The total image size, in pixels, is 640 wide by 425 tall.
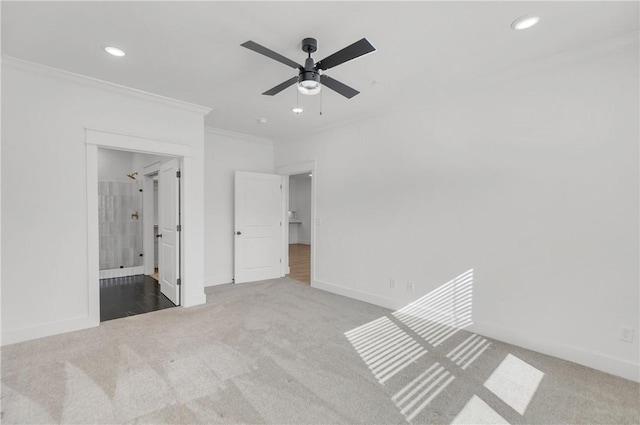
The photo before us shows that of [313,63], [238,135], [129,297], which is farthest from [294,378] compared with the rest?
[238,135]

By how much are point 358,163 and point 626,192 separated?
2883 millimetres

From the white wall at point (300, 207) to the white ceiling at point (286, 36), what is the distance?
7.96 meters

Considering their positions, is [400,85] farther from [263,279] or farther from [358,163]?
[263,279]

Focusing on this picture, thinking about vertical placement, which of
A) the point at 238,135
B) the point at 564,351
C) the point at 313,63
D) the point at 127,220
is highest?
the point at 238,135

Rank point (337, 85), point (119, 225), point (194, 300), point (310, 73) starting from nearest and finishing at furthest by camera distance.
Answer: point (310, 73) < point (337, 85) < point (194, 300) < point (119, 225)

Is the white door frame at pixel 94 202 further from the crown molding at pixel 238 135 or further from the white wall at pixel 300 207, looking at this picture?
the white wall at pixel 300 207

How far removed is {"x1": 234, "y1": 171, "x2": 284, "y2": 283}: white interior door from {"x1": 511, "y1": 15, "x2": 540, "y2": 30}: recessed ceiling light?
4.24 m

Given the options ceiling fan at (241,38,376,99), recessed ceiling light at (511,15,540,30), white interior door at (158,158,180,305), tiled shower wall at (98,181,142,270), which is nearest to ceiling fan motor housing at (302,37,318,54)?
ceiling fan at (241,38,376,99)

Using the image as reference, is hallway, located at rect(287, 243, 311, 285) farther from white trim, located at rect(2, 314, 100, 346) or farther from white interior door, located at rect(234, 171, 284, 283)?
white trim, located at rect(2, 314, 100, 346)

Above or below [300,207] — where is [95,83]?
above

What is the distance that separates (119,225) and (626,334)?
7643 mm

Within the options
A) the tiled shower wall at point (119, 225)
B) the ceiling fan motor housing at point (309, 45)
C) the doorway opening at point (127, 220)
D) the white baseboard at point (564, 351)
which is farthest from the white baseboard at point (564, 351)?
the tiled shower wall at point (119, 225)

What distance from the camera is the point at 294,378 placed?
2.31 meters

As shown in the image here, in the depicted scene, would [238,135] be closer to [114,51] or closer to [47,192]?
[114,51]
